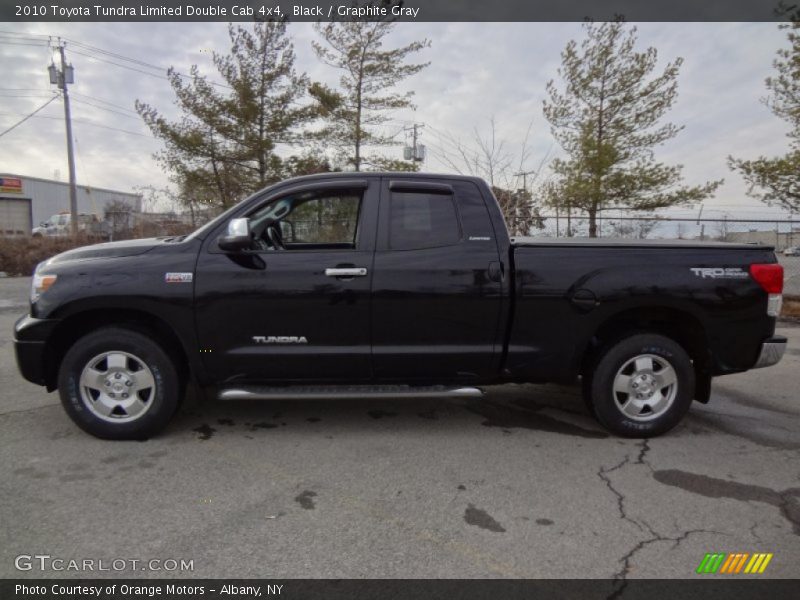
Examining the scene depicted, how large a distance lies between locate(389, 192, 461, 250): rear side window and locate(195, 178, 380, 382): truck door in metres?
0.18

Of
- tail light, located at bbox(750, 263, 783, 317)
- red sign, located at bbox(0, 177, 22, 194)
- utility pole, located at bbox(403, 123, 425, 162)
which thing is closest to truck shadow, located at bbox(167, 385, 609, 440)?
tail light, located at bbox(750, 263, 783, 317)

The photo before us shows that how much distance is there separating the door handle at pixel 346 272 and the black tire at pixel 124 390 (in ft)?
4.39

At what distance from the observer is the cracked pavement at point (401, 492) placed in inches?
98.4

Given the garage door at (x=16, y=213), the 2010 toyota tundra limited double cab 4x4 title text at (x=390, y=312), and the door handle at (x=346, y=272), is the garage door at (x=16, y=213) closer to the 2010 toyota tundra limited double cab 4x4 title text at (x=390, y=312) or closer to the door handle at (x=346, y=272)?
the 2010 toyota tundra limited double cab 4x4 title text at (x=390, y=312)

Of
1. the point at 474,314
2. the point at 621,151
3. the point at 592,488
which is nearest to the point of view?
the point at 592,488

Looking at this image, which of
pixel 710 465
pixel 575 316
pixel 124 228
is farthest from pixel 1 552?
pixel 124 228

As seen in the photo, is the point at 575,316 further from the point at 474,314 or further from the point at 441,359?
the point at 441,359

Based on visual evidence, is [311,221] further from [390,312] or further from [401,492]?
[401,492]

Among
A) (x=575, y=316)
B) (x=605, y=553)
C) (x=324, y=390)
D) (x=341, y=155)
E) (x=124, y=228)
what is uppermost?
(x=341, y=155)

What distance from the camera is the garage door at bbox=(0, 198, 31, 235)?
152 ft

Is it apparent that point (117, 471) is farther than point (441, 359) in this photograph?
No

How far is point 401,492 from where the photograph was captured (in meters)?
3.13

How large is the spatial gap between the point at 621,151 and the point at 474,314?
10.8 metres

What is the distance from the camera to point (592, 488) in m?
3.22
